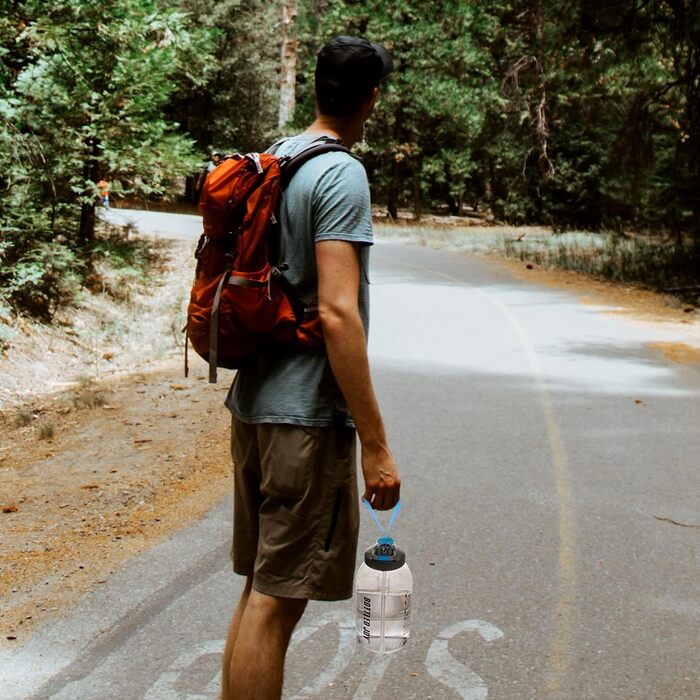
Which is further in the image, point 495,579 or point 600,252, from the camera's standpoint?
point 600,252

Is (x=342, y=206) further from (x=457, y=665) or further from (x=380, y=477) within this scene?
(x=457, y=665)

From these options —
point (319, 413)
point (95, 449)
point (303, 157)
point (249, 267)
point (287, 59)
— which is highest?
point (287, 59)

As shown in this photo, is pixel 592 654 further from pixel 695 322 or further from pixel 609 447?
pixel 695 322

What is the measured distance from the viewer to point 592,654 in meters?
4.10

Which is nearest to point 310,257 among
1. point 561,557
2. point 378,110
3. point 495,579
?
point 495,579

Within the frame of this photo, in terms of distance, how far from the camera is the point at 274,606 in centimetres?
289

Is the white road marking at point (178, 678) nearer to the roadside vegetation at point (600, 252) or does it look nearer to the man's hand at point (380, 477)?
the man's hand at point (380, 477)

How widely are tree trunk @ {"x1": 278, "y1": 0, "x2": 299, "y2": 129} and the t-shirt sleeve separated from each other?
3063cm

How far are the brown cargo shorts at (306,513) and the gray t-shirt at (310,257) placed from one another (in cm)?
6

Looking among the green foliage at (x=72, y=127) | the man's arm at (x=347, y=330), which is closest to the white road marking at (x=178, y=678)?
the man's arm at (x=347, y=330)

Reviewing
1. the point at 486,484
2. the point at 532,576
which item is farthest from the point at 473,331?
the point at 532,576

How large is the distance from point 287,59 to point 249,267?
31.4m

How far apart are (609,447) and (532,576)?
9.54 ft

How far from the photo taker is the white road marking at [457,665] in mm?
3785
